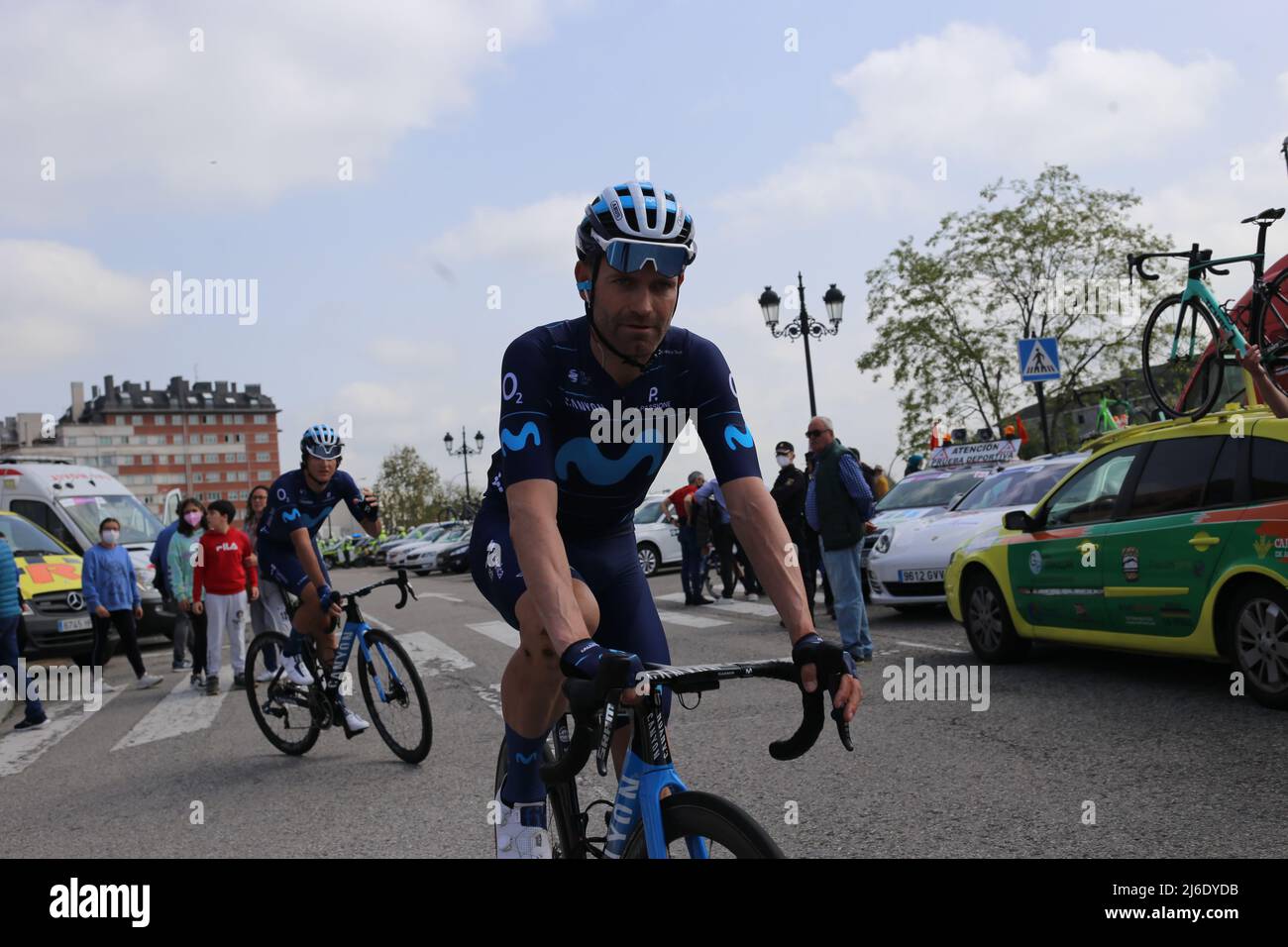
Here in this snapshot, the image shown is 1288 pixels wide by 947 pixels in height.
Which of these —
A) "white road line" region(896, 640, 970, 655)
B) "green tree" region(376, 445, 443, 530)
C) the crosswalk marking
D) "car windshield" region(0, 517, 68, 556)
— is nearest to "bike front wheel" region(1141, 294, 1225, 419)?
"white road line" region(896, 640, 970, 655)

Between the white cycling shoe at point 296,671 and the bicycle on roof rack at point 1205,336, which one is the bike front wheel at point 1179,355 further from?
the white cycling shoe at point 296,671

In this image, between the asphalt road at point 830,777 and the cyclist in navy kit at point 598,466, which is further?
the asphalt road at point 830,777

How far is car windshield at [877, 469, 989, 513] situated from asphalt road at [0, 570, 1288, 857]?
504 centimetres

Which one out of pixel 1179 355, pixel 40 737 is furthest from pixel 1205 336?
pixel 40 737

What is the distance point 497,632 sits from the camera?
1485cm

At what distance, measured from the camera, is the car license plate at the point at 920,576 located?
12109 millimetres

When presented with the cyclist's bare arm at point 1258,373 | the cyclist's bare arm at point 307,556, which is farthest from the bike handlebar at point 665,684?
the cyclist's bare arm at point 1258,373

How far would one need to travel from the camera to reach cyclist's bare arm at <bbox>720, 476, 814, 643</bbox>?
261 cm

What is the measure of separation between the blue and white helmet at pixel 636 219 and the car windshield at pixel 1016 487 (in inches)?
404

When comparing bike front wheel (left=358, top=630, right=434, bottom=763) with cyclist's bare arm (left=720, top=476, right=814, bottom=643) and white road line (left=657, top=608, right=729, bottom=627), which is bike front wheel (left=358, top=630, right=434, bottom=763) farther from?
white road line (left=657, top=608, right=729, bottom=627)

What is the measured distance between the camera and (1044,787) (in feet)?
17.5
